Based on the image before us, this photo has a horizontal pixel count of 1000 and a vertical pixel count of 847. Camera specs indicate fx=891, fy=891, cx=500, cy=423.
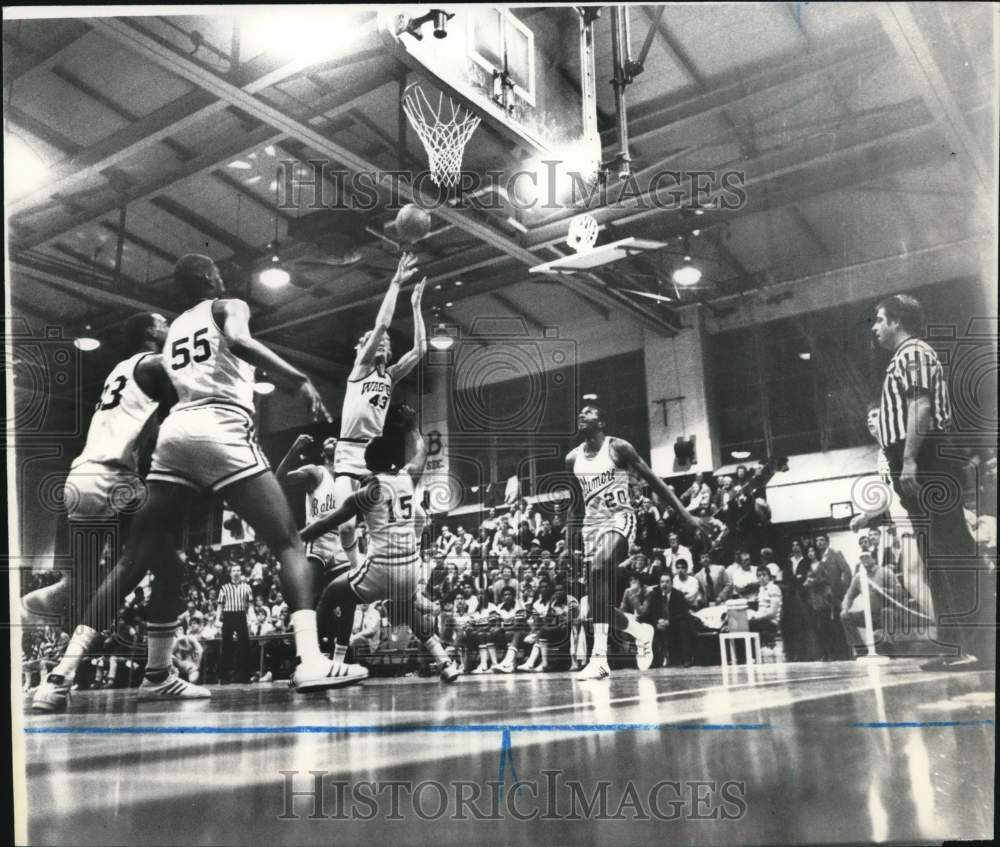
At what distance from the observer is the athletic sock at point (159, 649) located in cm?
418

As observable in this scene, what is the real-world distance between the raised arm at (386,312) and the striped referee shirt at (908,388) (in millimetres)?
2407

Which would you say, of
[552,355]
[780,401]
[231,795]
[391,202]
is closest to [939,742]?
[780,401]

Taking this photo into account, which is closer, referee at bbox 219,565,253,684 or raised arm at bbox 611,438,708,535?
referee at bbox 219,565,253,684

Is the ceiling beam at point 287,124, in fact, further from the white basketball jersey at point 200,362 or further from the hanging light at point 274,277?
the white basketball jersey at point 200,362

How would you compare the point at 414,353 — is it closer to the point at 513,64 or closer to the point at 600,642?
the point at 513,64

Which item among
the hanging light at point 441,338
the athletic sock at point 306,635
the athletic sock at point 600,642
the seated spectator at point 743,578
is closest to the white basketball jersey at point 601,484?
the athletic sock at point 600,642

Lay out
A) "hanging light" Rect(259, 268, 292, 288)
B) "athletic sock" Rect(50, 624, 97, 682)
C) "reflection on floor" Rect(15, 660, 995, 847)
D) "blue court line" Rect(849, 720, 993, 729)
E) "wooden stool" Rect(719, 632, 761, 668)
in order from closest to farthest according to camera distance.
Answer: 1. "reflection on floor" Rect(15, 660, 995, 847)
2. "blue court line" Rect(849, 720, 993, 729)
3. "athletic sock" Rect(50, 624, 97, 682)
4. "wooden stool" Rect(719, 632, 761, 668)
5. "hanging light" Rect(259, 268, 292, 288)

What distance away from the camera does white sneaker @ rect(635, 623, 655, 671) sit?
427cm

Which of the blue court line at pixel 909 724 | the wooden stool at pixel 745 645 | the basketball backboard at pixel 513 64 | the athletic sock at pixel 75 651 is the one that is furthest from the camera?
the wooden stool at pixel 745 645

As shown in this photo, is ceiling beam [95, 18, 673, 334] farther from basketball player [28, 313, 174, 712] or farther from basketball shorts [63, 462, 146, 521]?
basketball shorts [63, 462, 146, 521]

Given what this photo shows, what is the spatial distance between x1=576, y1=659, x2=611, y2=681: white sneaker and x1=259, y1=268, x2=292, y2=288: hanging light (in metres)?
2.36

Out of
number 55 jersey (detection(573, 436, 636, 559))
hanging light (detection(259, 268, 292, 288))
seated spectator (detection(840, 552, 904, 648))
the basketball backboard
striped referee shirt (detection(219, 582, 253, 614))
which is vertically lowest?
seated spectator (detection(840, 552, 904, 648))

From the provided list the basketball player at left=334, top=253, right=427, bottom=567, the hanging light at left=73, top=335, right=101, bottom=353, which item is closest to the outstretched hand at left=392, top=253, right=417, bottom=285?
the basketball player at left=334, top=253, right=427, bottom=567

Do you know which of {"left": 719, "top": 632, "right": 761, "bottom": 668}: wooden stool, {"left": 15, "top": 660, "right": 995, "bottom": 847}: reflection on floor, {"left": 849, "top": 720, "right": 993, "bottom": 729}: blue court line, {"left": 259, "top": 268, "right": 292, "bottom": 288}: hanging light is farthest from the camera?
{"left": 259, "top": 268, "right": 292, "bottom": 288}: hanging light
